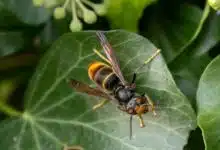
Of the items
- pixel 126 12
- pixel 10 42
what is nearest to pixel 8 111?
pixel 10 42

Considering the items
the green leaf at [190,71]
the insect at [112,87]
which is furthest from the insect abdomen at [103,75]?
the green leaf at [190,71]

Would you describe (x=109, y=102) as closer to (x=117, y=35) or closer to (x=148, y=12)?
(x=117, y=35)

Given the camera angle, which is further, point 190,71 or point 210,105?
point 190,71

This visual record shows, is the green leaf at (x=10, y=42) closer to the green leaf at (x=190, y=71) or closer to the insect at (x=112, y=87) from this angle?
the insect at (x=112, y=87)

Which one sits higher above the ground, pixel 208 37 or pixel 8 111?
pixel 208 37

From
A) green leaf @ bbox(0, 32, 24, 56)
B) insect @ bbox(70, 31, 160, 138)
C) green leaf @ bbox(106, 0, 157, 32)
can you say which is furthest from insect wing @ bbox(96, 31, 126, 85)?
green leaf @ bbox(0, 32, 24, 56)

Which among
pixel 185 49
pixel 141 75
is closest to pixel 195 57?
pixel 185 49

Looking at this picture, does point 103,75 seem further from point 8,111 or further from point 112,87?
point 8,111
